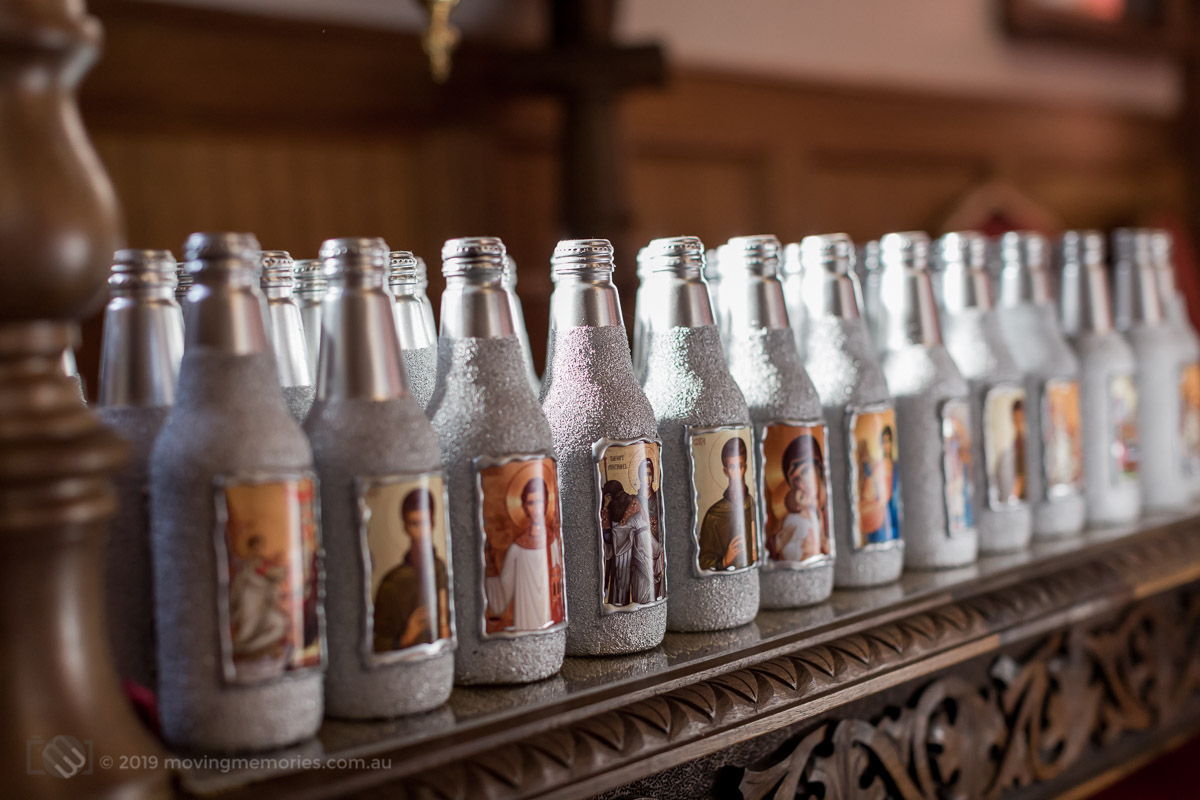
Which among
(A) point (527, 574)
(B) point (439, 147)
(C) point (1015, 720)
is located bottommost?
(C) point (1015, 720)

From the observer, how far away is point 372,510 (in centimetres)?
52

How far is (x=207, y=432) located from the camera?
48 centimetres

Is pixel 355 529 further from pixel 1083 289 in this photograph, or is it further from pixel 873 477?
pixel 1083 289

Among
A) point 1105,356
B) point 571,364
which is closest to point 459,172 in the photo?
point 1105,356

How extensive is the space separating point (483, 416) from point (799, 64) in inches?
90.6

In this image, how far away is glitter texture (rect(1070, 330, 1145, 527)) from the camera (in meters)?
0.96

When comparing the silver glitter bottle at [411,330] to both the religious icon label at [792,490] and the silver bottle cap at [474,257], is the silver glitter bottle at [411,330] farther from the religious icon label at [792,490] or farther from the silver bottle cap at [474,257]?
the religious icon label at [792,490]

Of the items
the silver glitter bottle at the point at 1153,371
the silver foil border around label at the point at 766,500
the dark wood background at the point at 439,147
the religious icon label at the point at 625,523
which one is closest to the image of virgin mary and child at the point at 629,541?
the religious icon label at the point at 625,523

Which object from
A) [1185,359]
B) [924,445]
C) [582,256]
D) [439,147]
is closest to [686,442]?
[582,256]

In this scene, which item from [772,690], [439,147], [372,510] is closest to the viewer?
[372,510]

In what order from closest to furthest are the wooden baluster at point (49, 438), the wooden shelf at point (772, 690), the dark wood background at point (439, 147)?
the wooden baluster at point (49, 438) < the wooden shelf at point (772, 690) < the dark wood background at point (439, 147)

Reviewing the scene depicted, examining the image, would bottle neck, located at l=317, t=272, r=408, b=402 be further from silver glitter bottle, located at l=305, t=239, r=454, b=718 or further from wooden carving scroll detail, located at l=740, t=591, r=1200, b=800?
wooden carving scroll detail, located at l=740, t=591, r=1200, b=800

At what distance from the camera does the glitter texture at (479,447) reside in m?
0.57

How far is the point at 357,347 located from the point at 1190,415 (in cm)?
86
